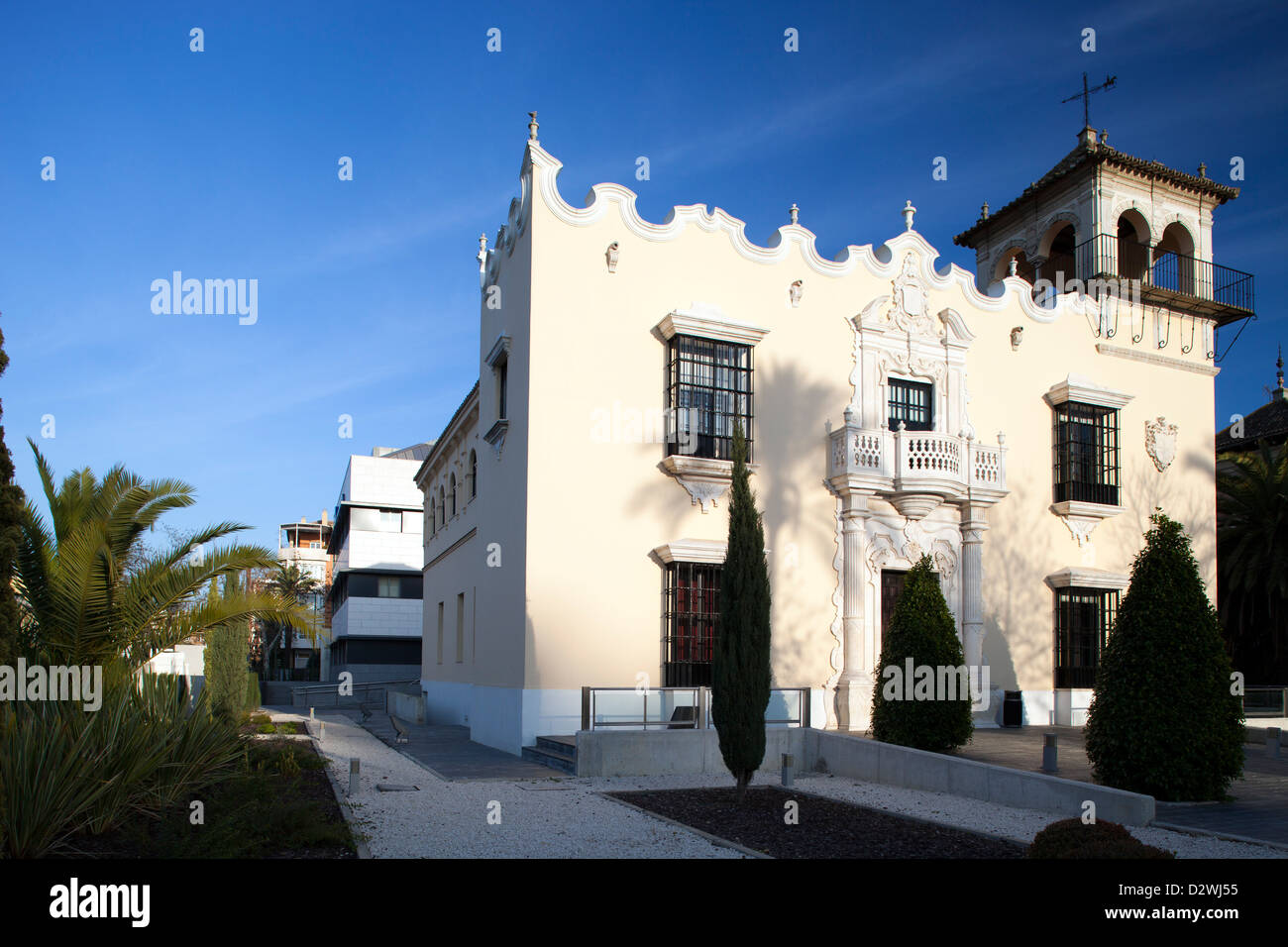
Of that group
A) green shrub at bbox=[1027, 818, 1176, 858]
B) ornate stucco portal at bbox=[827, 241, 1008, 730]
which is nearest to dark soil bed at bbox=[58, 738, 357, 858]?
green shrub at bbox=[1027, 818, 1176, 858]

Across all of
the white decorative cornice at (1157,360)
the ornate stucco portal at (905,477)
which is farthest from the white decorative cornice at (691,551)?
the white decorative cornice at (1157,360)

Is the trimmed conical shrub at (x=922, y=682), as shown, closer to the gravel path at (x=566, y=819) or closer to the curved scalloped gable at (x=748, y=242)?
the gravel path at (x=566, y=819)

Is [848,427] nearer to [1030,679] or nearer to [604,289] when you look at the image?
[604,289]

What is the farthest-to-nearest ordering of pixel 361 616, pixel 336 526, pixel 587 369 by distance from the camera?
pixel 336 526 < pixel 361 616 < pixel 587 369

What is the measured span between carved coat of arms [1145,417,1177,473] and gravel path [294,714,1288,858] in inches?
524

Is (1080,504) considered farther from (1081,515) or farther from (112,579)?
(112,579)

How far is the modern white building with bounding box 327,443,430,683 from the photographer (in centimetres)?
5066

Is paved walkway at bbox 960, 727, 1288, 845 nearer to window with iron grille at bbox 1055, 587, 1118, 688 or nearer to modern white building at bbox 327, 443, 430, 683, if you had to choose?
window with iron grille at bbox 1055, 587, 1118, 688

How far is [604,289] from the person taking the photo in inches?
731

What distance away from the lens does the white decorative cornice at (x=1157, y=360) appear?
23.4 m

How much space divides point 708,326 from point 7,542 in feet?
40.2

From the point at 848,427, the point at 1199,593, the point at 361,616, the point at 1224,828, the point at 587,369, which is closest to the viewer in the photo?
the point at 1224,828
